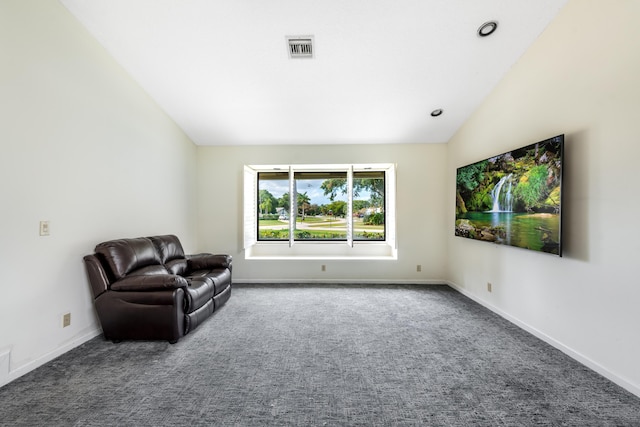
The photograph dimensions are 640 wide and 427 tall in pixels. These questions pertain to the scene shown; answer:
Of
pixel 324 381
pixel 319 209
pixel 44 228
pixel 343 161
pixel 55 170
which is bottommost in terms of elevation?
pixel 324 381

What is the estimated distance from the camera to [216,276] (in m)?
3.07

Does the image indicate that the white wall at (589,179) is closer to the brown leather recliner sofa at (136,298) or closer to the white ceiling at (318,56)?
the white ceiling at (318,56)

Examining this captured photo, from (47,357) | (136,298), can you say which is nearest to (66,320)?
(47,357)

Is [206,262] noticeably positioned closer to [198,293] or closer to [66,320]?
[198,293]

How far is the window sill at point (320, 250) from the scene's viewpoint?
185 inches

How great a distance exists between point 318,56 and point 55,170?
2.70 m

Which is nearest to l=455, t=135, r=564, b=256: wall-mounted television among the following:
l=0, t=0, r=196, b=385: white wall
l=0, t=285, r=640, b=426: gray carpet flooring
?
l=0, t=285, r=640, b=426: gray carpet flooring

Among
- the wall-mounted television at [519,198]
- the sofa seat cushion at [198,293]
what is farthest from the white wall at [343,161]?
the sofa seat cushion at [198,293]

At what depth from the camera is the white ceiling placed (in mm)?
2223

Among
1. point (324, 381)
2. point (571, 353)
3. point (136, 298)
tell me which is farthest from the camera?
point (136, 298)

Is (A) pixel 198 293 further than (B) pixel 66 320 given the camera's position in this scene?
Yes

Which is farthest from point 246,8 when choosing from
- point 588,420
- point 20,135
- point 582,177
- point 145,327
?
point 588,420

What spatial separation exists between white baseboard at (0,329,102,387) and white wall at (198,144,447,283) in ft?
6.82

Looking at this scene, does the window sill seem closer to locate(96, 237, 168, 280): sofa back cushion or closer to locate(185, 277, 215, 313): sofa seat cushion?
locate(185, 277, 215, 313): sofa seat cushion
